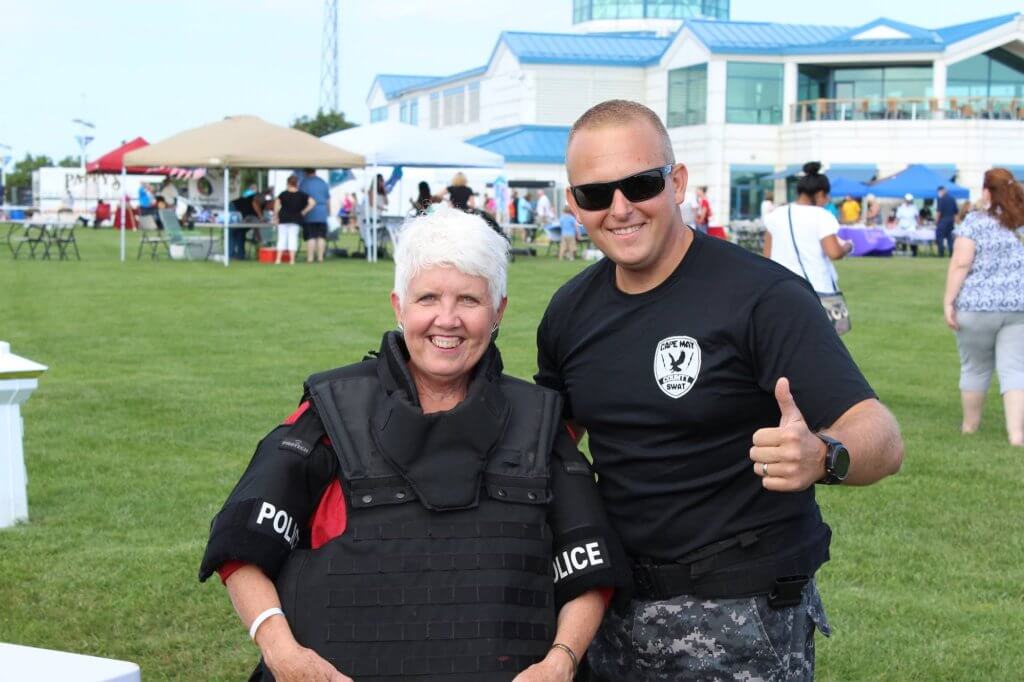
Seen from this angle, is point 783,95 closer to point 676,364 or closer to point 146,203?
point 146,203

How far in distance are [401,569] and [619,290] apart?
82 cm

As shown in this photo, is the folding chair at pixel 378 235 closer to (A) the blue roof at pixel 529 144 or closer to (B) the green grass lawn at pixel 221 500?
(B) the green grass lawn at pixel 221 500

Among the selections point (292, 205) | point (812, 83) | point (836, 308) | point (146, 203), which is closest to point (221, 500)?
point (836, 308)

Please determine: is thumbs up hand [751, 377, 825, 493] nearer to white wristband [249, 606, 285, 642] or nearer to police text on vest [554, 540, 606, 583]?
police text on vest [554, 540, 606, 583]

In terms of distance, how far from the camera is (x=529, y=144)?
63875mm

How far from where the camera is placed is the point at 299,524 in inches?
116

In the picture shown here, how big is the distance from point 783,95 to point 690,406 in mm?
60654

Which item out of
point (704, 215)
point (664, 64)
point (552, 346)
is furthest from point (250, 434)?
point (664, 64)

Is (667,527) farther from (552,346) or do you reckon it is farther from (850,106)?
(850,106)

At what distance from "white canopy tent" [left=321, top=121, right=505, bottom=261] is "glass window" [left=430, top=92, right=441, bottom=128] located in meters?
47.9

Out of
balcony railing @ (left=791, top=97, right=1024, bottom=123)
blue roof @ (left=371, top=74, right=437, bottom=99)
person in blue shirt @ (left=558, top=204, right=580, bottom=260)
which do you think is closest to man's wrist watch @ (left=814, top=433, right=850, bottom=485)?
person in blue shirt @ (left=558, top=204, right=580, bottom=260)

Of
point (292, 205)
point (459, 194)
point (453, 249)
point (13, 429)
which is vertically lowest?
point (13, 429)

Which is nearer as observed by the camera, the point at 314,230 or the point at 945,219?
the point at 314,230

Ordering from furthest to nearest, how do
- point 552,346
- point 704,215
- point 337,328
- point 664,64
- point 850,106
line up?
point 664,64 → point 850,106 → point 704,215 → point 337,328 → point 552,346
